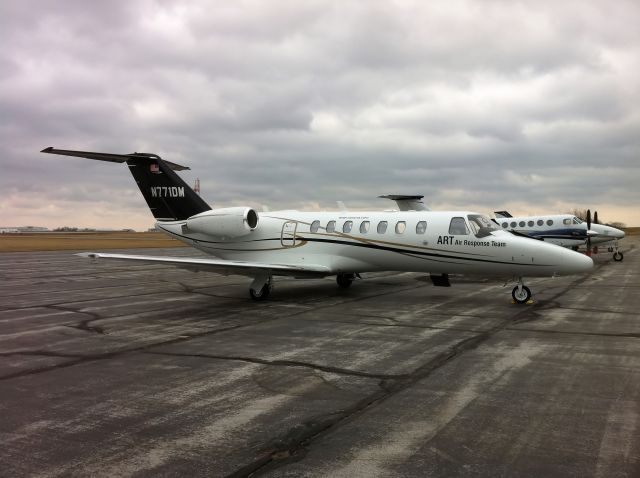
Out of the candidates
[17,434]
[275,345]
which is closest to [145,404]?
[17,434]

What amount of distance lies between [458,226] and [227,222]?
23.6ft

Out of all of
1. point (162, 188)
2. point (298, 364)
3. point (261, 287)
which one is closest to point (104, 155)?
point (162, 188)

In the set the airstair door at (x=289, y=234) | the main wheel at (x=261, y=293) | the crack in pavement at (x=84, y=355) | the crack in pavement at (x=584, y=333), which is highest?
the airstair door at (x=289, y=234)

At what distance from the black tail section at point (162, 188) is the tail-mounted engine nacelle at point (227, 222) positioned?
112 cm

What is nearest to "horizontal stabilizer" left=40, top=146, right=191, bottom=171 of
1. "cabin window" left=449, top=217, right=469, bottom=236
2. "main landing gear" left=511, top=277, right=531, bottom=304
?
"cabin window" left=449, top=217, right=469, bottom=236

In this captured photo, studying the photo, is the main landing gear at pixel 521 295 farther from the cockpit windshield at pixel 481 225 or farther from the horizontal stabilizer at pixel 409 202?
the horizontal stabilizer at pixel 409 202

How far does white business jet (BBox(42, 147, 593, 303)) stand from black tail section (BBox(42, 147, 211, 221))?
3 cm

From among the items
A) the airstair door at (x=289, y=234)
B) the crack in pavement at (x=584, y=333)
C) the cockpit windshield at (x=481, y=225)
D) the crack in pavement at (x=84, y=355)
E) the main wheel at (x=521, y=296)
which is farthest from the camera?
the airstair door at (x=289, y=234)

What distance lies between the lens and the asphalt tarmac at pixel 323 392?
408 cm

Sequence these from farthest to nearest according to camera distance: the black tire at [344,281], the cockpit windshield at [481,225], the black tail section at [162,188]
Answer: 1. the black tail section at [162,188]
2. the black tire at [344,281]
3. the cockpit windshield at [481,225]

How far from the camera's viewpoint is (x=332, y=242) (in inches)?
606

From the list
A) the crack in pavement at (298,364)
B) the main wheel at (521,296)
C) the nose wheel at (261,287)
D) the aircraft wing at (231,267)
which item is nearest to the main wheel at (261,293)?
the nose wheel at (261,287)

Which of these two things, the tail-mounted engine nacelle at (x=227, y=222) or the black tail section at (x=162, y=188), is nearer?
the tail-mounted engine nacelle at (x=227, y=222)

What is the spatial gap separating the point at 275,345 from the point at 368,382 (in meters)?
2.64
